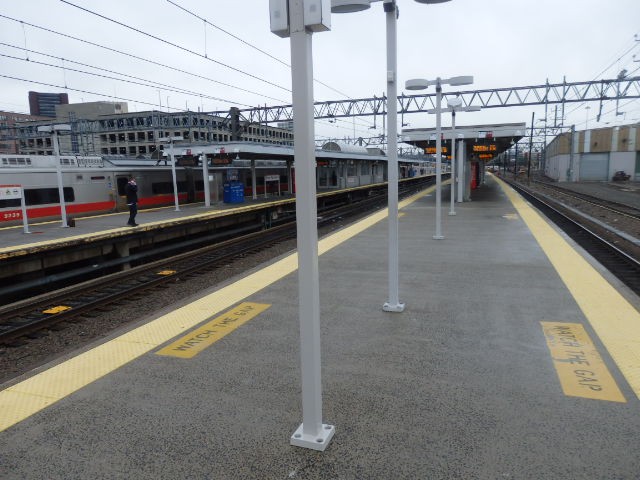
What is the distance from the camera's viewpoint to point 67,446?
3.08 metres

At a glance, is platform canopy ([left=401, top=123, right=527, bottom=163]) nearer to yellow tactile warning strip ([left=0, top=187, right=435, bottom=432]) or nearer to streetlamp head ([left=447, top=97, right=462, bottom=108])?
streetlamp head ([left=447, top=97, right=462, bottom=108])

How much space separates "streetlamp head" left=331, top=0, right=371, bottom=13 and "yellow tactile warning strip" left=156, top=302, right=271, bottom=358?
3810mm

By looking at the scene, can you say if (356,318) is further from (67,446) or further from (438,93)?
(438,93)

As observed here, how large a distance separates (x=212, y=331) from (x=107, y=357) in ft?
3.72

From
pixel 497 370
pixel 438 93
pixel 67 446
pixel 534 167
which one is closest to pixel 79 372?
pixel 67 446

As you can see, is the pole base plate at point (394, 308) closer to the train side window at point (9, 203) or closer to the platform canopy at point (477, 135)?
the train side window at point (9, 203)

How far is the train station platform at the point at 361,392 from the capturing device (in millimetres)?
2848

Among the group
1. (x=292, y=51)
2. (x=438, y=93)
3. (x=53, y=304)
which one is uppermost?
(x=438, y=93)

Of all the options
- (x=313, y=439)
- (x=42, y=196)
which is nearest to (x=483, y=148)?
(x=42, y=196)

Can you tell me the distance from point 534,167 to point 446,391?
143226 millimetres

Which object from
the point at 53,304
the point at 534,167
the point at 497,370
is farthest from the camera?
the point at 534,167

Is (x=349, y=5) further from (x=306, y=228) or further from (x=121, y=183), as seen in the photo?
(x=121, y=183)

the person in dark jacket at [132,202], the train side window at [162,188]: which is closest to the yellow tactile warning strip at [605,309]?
the person in dark jacket at [132,202]

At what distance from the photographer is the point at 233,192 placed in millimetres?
21188
